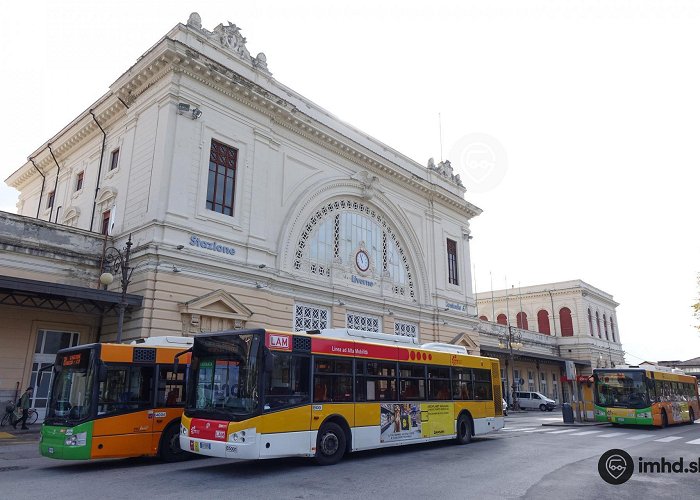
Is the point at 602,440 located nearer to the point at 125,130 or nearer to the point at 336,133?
the point at 336,133

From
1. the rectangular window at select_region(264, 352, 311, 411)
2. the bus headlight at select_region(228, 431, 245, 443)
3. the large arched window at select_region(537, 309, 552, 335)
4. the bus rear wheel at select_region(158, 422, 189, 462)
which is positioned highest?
the large arched window at select_region(537, 309, 552, 335)

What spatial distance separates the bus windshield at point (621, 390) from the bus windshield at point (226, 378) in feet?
61.9

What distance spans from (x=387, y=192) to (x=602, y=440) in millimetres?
18212

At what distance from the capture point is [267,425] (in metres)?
10.2

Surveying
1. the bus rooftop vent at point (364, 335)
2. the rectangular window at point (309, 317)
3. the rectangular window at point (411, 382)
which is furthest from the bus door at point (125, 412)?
the rectangular window at point (309, 317)

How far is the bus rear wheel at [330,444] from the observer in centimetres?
1142

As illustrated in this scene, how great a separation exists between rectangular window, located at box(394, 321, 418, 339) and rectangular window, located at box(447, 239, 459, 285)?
5917mm

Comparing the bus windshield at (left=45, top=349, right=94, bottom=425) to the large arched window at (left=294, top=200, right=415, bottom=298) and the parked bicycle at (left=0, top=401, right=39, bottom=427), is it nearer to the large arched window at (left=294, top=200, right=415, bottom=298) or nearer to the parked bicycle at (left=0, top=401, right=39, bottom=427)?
the parked bicycle at (left=0, top=401, right=39, bottom=427)

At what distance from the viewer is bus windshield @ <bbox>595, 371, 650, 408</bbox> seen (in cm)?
2238

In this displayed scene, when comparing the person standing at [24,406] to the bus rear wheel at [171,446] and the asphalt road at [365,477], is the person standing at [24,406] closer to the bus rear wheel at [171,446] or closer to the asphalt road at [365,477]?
the asphalt road at [365,477]

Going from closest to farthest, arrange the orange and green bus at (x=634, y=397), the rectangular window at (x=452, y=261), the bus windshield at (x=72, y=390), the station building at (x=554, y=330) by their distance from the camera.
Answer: the bus windshield at (x=72, y=390) → the orange and green bus at (x=634, y=397) → the rectangular window at (x=452, y=261) → the station building at (x=554, y=330)

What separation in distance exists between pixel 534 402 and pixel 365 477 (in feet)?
122

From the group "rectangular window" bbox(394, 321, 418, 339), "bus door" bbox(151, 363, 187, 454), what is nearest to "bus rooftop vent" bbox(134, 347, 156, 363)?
"bus door" bbox(151, 363, 187, 454)

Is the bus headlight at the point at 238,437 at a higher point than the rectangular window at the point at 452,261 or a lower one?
lower
